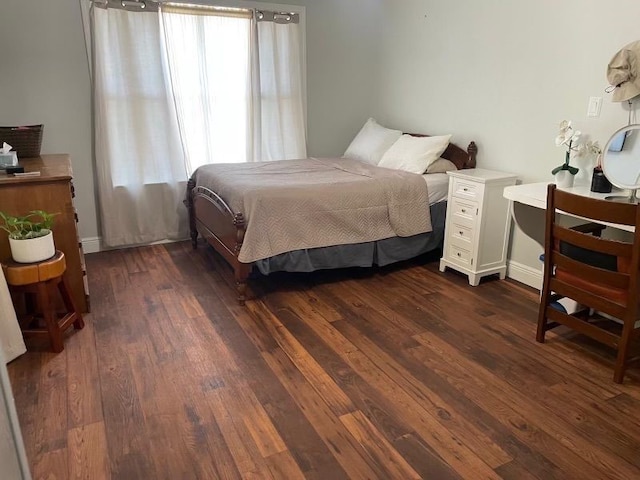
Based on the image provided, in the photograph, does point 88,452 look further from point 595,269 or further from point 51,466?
point 595,269

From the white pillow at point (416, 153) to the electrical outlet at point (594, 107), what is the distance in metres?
1.13

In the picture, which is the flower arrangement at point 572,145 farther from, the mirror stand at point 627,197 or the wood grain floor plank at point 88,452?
the wood grain floor plank at point 88,452

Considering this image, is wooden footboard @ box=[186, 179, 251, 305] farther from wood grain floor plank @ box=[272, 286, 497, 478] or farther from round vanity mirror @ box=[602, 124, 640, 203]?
round vanity mirror @ box=[602, 124, 640, 203]

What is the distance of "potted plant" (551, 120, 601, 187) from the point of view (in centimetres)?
299

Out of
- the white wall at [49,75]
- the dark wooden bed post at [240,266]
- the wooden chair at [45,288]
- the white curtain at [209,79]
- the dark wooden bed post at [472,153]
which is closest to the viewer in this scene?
the wooden chair at [45,288]

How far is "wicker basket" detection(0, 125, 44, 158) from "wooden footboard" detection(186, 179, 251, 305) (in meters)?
1.16

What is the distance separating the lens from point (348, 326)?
290 centimetres

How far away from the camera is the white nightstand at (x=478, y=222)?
11.1 ft

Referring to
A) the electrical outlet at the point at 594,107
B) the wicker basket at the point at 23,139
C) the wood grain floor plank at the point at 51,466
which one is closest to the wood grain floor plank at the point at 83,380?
the wood grain floor plank at the point at 51,466

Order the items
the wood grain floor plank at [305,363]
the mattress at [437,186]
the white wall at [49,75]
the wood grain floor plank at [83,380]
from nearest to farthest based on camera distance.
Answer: the wood grain floor plank at [83,380], the wood grain floor plank at [305,363], the white wall at [49,75], the mattress at [437,186]

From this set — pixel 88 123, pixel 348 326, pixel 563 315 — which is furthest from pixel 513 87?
pixel 88 123

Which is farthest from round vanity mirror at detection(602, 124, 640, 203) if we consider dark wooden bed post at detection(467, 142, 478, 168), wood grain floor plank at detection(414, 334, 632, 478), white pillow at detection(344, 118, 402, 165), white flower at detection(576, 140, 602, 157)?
white pillow at detection(344, 118, 402, 165)

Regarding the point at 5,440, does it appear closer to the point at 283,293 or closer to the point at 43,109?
the point at 283,293

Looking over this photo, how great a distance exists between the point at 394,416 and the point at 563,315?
3.68 feet
